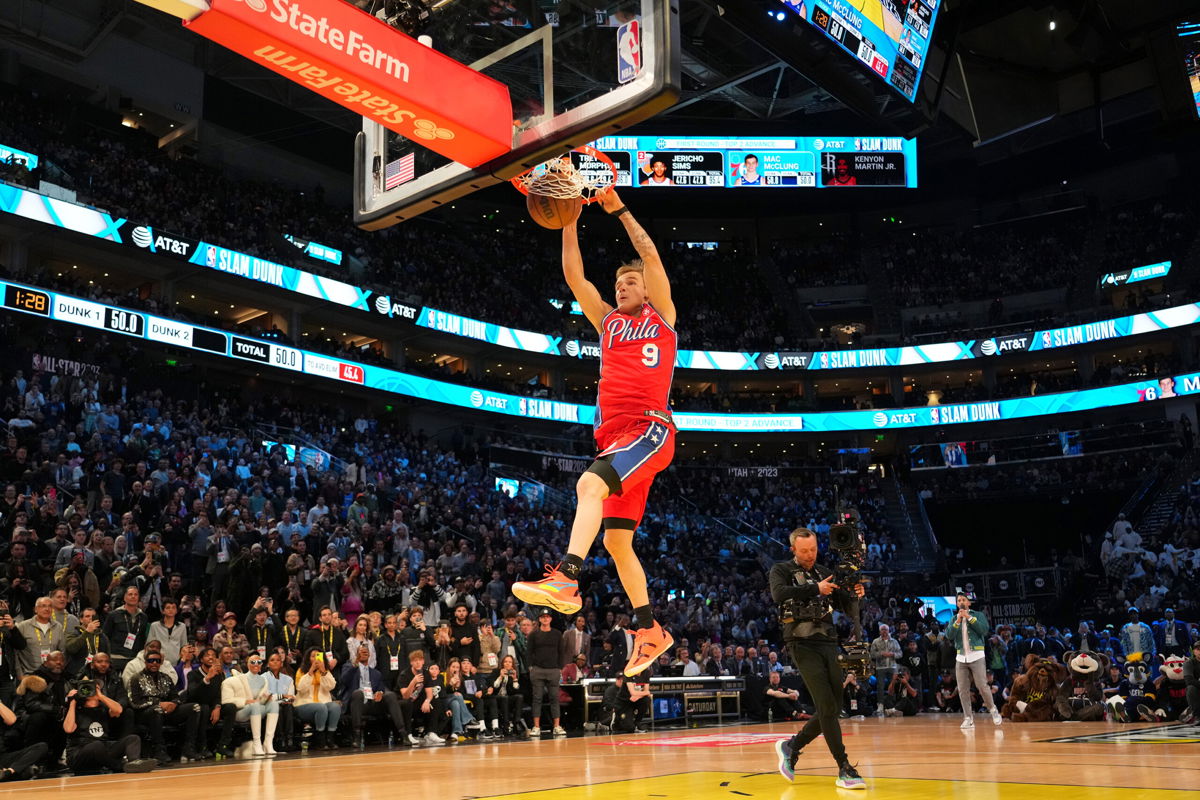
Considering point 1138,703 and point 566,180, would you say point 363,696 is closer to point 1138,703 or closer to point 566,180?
point 566,180

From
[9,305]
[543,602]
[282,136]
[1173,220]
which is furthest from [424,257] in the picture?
[543,602]

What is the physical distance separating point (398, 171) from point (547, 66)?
48.4 inches

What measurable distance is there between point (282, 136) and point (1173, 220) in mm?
33391

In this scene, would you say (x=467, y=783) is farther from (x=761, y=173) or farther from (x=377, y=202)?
(x=761, y=173)

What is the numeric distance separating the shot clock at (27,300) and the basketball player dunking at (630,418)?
75.2 feet

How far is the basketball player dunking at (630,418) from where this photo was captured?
16.6 feet

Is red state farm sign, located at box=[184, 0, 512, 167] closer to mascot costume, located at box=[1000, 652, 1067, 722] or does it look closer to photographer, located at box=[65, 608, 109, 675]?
photographer, located at box=[65, 608, 109, 675]

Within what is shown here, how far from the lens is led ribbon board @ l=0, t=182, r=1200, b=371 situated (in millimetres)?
26578

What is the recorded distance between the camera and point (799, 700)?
20.0 m

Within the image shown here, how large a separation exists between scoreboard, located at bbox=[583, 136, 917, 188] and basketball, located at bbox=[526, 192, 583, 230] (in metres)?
25.1

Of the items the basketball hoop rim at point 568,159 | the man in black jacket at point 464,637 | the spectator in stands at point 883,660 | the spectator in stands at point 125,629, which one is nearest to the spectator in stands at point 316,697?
the spectator in stands at point 125,629

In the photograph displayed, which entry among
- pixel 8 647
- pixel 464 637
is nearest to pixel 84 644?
pixel 8 647

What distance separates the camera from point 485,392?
121 feet

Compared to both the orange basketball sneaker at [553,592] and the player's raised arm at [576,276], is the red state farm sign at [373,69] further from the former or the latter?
the orange basketball sneaker at [553,592]
